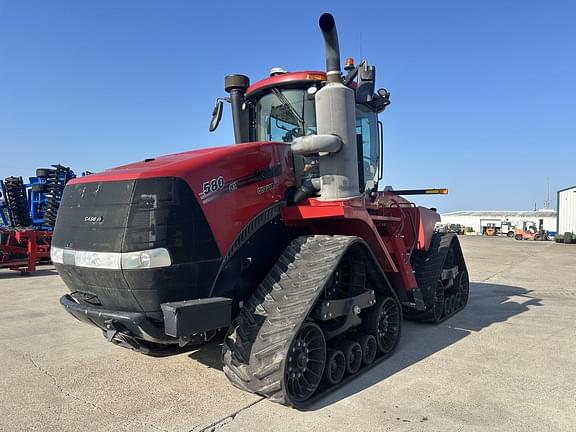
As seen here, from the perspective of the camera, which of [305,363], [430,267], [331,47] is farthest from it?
[430,267]

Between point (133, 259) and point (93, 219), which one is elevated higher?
point (93, 219)

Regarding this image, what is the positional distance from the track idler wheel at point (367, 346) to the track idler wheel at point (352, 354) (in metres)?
0.09

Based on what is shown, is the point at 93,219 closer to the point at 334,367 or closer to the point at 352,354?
the point at 334,367

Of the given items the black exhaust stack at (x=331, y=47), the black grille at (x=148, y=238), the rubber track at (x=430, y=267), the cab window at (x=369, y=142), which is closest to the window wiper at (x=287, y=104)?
the black exhaust stack at (x=331, y=47)

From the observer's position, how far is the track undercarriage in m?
3.55

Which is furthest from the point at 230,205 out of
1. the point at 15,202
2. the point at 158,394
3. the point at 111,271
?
the point at 15,202

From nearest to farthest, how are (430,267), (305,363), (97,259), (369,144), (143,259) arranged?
1. (143,259)
2. (97,259)
3. (305,363)
4. (369,144)
5. (430,267)

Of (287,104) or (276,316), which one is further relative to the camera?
(287,104)

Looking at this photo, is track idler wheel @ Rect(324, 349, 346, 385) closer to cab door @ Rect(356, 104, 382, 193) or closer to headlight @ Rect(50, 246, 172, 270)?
headlight @ Rect(50, 246, 172, 270)

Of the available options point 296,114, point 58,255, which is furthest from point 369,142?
point 58,255

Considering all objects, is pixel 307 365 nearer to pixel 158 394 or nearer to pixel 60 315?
pixel 158 394

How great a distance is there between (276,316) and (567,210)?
42.1 metres

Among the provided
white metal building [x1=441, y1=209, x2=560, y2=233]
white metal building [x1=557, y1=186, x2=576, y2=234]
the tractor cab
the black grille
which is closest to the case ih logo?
the black grille

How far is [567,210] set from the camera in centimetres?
3856
